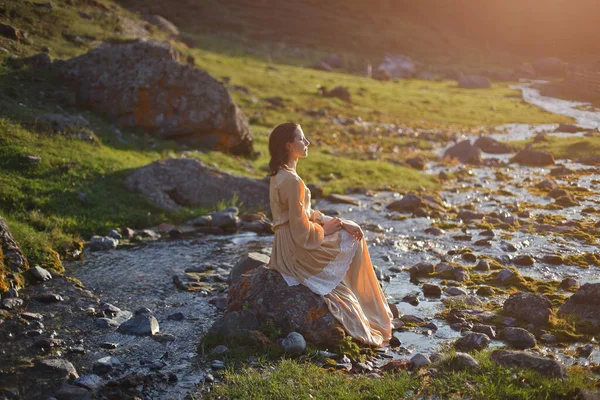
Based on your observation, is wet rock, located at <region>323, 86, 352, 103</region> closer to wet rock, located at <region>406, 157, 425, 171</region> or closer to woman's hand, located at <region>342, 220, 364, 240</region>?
wet rock, located at <region>406, 157, 425, 171</region>

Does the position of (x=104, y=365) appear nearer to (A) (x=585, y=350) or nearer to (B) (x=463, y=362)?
(B) (x=463, y=362)

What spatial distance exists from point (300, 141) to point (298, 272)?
2126 mm

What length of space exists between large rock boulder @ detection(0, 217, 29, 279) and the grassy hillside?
2.24 ft

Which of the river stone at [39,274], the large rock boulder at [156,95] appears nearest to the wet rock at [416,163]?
the large rock boulder at [156,95]

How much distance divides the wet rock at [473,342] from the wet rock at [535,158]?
2252 cm

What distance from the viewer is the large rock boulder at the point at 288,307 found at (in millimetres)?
9867

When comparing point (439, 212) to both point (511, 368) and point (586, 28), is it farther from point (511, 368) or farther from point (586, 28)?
point (511, 368)

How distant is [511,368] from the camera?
853 centimetres

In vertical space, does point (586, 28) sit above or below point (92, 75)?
above

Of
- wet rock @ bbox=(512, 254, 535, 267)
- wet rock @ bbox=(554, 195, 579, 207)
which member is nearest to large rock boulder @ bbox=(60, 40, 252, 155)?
wet rock @ bbox=(554, 195, 579, 207)

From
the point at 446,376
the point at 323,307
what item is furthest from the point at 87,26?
the point at 446,376

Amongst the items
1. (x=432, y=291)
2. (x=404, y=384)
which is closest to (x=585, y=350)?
(x=404, y=384)

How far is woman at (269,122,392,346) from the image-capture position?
10125mm

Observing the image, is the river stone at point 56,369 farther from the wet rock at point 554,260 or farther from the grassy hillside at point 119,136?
the wet rock at point 554,260
